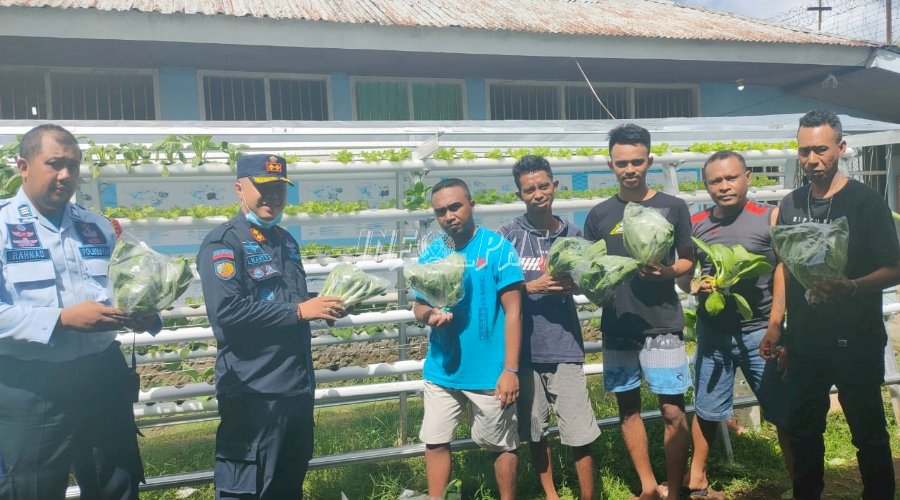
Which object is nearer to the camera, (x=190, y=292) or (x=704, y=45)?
(x=190, y=292)

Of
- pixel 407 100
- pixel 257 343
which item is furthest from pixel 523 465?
pixel 407 100

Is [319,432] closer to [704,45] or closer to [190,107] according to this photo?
[190,107]

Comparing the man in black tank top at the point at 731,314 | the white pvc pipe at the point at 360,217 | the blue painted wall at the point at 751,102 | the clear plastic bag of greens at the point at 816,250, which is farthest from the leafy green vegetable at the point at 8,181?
the blue painted wall at the point at 751,102

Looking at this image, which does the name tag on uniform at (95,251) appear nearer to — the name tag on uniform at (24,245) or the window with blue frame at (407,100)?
the name tag on uniform at (24,245)

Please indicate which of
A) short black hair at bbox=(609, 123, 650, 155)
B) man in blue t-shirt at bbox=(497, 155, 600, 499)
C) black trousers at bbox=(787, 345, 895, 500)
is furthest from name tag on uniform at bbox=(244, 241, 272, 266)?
black trousers at bbox=(787, 345, 895, 500)

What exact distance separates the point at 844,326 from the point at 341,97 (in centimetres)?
722

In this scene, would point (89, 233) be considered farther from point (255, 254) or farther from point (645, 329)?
point (645, 329)

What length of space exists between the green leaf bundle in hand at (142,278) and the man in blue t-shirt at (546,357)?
1.78m

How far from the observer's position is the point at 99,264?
2994 millimetres

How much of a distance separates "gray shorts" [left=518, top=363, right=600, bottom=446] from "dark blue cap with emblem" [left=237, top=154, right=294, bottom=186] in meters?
1.67

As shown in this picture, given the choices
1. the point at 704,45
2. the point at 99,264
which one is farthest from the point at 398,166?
the point at 704,45

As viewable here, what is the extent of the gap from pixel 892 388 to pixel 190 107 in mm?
8071

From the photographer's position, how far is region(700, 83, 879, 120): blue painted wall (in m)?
11.0

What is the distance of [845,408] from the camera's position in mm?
3186
